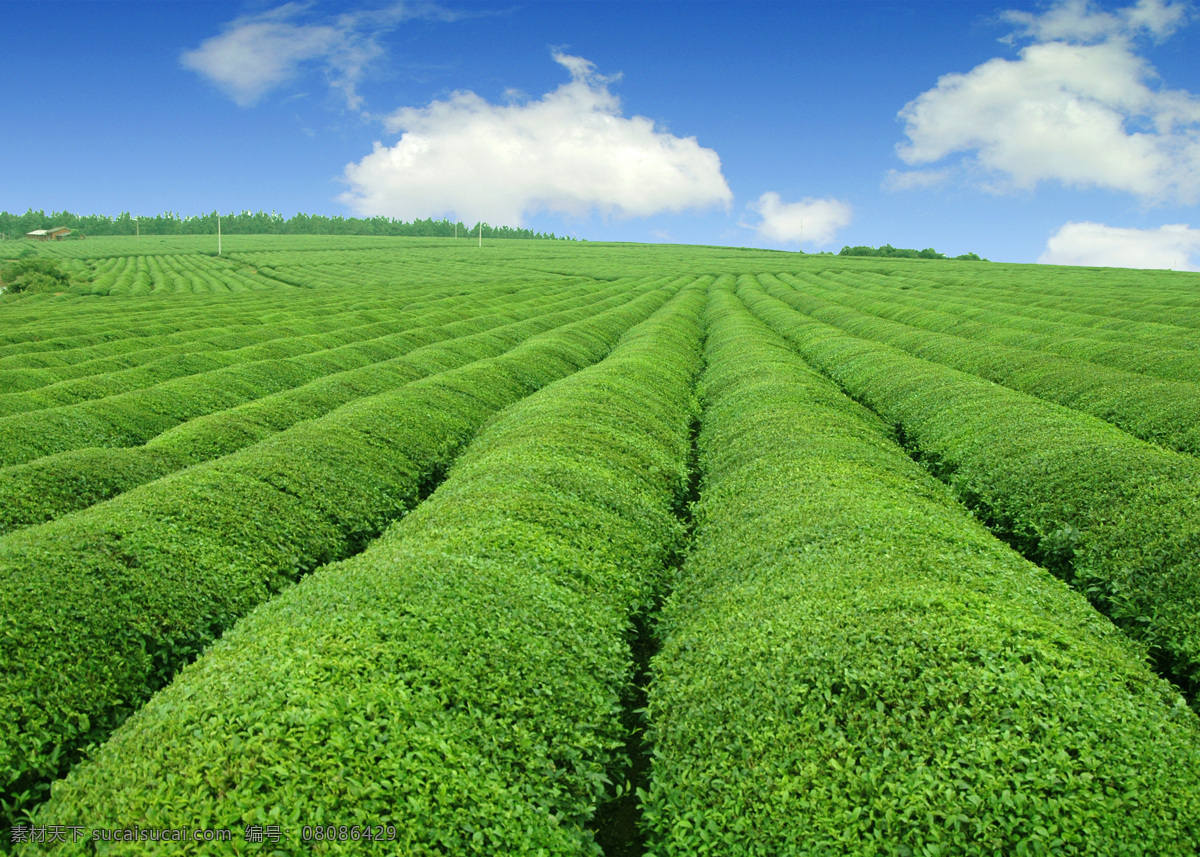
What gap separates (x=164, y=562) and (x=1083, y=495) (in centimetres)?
1649

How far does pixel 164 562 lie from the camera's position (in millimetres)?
11211

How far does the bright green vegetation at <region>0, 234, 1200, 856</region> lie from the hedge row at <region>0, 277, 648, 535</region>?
113 millimetres

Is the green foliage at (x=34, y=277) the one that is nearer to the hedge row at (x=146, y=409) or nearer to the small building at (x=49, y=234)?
the hedge row at (x=146, y=409)

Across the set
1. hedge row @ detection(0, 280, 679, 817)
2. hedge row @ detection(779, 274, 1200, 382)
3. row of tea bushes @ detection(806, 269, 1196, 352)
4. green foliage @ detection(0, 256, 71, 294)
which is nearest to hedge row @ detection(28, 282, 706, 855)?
hedge row @ detection(0, 280, 679, 817)

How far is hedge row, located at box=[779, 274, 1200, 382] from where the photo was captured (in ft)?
91.2

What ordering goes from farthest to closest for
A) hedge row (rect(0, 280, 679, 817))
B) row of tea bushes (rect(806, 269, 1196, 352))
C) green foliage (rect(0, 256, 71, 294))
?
green foliage (rect(0, 256, 71, 294)) → row of tea bushes (rect(806, 269, 1196, 352)) → hedge row (rect(0, 280, 679, 817))

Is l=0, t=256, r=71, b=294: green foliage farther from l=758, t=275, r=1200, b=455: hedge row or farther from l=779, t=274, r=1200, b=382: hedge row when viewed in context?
l=758, t=275, r=1200, b=455: hedge row

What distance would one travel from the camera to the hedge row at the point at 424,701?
611cm

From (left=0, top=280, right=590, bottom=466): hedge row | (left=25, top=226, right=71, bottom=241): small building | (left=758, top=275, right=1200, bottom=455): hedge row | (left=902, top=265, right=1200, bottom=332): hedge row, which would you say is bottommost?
(left=0, top=280, right=590, bottom=466): hedge row

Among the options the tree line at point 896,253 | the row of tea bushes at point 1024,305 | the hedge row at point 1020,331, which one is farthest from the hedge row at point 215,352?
the tree line at point 896,253

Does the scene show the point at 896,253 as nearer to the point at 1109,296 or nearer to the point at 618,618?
the point at 1109,296

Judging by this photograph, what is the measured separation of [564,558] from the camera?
1098cm

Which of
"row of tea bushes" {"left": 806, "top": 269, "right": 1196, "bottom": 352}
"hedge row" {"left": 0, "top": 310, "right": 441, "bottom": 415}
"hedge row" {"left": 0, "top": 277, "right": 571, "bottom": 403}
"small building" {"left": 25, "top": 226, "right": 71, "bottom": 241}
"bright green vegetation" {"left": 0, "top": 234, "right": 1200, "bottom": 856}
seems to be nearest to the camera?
"bright green vegetation" {"left": 0, "top": 234, "right": 1200, "bottom": 856}

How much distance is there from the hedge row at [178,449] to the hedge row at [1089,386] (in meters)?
22.8
